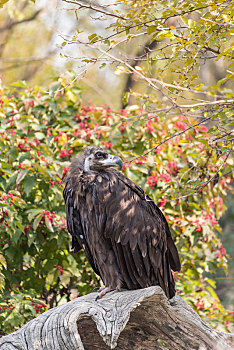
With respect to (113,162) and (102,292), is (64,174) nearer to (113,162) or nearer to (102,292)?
(113,162)

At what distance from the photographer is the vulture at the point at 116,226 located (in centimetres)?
362

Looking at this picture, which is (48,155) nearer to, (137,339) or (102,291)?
(102,291)

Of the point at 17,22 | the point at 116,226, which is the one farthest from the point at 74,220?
the point at 17,22

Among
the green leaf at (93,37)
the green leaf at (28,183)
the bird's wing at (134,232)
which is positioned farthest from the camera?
the green leaf at (28,183)

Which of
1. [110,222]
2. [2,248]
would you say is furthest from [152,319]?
[2,248]

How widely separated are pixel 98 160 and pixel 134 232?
658mm

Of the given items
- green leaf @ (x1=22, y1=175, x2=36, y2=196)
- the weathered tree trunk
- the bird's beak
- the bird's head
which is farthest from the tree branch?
the weathered tree trunk

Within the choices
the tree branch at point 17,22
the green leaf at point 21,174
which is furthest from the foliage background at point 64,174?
the tree branch at point 17,22

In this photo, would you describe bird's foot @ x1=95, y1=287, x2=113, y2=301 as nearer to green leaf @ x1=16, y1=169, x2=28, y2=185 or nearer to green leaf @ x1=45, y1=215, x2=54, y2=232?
green leaf @ x1=45, y1=215, x2=54, y2=232

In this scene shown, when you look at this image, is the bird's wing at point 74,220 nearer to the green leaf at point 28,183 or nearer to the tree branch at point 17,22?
the green leaf at point 28,183

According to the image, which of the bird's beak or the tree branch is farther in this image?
the tree branch

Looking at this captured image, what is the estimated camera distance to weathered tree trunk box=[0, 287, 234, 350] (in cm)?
304

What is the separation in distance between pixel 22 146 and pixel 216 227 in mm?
2430

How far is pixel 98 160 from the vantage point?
386cm
